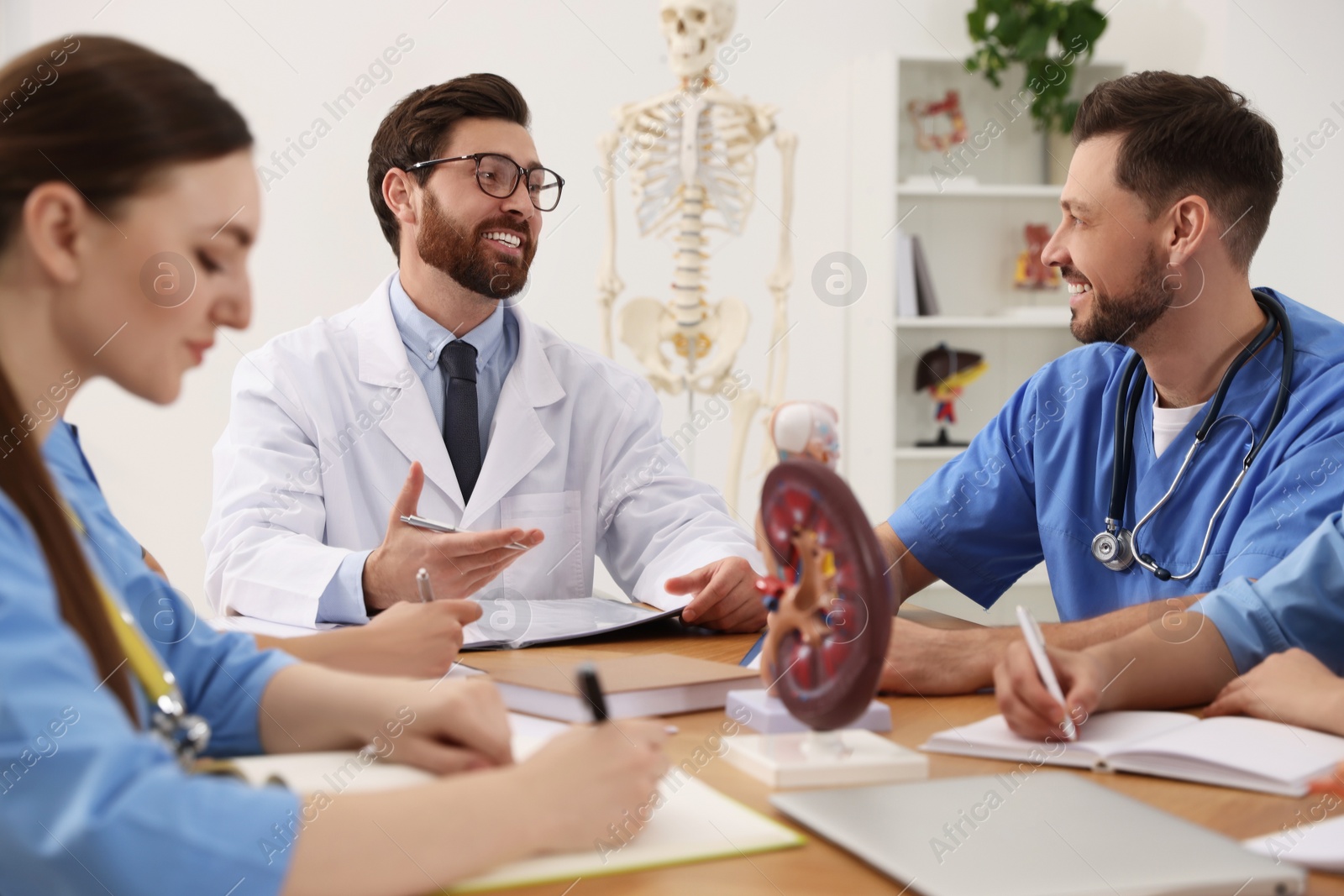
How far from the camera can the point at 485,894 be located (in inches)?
29.9

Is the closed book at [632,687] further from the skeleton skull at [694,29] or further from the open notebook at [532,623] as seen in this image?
the skeleton skull at [694,29]

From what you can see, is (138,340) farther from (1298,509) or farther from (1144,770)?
(1298,509)

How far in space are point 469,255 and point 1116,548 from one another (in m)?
1.46

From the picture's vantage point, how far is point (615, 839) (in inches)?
32.8

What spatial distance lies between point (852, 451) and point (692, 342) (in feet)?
3.78

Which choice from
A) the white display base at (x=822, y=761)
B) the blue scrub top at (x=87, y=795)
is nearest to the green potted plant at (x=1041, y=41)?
the white display base at (x=822, y=761)

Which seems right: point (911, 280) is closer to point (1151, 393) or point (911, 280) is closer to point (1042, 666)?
point (1151, 393)

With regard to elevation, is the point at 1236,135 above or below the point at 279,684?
above

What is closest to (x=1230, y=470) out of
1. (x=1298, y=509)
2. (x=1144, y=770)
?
(x=1298, y=509)

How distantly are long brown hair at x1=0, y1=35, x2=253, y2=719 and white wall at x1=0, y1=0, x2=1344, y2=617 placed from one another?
3.44 meters

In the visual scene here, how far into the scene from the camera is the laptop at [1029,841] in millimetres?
749

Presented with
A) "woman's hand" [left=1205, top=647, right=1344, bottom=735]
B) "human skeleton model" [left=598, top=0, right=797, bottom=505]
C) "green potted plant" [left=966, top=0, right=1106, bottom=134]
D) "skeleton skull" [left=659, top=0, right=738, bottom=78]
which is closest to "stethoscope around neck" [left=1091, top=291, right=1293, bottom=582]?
"woman's hand" [left=1205, top=647, right=1344, bottom=735]

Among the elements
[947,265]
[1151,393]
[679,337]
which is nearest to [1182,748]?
[1151,393]

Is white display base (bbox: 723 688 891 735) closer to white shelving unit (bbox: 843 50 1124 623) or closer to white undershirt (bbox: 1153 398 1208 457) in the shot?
white undershirt (bbox: 1153 398 1208 457)
